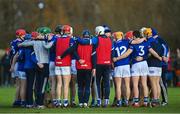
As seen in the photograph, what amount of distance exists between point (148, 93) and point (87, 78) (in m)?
2.11

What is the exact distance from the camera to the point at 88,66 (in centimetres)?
2464

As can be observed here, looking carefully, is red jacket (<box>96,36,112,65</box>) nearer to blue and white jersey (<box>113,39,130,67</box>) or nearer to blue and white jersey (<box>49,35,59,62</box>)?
blue and white jersey (<box>113,39,130,67</box>)

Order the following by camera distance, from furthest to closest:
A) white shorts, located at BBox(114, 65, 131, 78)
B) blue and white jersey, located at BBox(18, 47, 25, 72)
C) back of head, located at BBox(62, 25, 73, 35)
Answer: blue and white jersey, located at BBox(18, 47, 25, 72) < white shorts, located at BBox(114, 65, 131, 78) < back of head, located at BBox(62, 25, 73, 35)

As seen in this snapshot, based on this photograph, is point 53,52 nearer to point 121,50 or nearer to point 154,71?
point 121,50

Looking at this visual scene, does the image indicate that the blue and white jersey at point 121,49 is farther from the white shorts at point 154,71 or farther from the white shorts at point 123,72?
Answer: the white shorts at point 154,71

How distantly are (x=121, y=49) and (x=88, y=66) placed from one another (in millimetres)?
1261

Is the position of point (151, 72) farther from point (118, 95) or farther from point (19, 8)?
point (19, 8)

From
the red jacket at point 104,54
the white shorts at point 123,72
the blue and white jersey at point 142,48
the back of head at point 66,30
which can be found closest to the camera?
the back of head at point 66,30

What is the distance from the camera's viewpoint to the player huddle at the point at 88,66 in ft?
80.7

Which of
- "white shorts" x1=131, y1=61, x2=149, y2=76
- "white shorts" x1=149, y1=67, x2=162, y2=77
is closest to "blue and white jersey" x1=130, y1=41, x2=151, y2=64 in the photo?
"white shorts" x1=131, y1=61, x2=149, y2=76

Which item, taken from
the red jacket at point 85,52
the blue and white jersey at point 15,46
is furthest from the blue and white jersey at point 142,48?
the blue and white jersey at point 15,46

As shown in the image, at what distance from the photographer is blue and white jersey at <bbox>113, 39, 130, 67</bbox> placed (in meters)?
25.2

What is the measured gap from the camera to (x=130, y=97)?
25.7 meters

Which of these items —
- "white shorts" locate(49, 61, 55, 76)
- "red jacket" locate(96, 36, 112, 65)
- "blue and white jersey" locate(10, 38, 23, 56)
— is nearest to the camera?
"white shorts" locate(49, 61, 55, 76)
